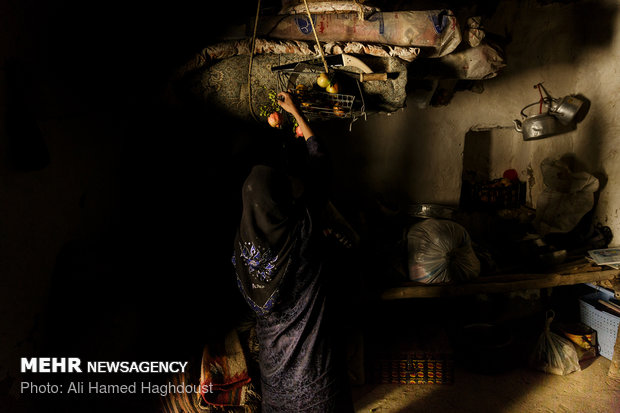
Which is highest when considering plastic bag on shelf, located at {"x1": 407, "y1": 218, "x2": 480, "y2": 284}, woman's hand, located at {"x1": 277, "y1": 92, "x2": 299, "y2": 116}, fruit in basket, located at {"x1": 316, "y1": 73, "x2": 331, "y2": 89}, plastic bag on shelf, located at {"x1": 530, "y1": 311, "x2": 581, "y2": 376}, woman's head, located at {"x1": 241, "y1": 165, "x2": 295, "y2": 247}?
fruit in basket, located at {"x1": 316, "y1": 73, "x2": 331, "y2": 89}

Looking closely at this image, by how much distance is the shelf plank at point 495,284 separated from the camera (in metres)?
3.45

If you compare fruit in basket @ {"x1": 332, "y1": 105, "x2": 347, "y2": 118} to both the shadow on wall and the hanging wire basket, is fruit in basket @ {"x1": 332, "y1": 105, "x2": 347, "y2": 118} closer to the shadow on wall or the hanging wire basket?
the hanging wire basket

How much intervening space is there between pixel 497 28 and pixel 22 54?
5109mm

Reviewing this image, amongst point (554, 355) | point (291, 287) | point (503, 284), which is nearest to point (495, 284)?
point (503, 284)

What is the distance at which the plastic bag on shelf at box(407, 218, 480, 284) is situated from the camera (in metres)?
3.48

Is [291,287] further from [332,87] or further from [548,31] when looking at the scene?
[548,31]

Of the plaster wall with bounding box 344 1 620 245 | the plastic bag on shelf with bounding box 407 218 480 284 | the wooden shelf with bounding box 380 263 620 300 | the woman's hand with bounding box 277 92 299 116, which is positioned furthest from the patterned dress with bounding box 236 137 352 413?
the plaster wall with bounding box 344 1 620 245

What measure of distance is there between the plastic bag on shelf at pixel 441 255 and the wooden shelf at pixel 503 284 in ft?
0.28

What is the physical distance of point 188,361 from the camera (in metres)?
2.97

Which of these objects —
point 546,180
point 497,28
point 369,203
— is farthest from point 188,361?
point 497,28

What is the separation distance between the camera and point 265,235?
214 centimetres

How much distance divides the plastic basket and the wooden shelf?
44cm

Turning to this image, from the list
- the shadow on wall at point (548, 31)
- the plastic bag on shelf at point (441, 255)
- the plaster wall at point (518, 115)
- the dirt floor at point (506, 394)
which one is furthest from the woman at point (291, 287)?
the shadow on wall at point (548, 31)

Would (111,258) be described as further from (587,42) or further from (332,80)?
(587,42)
